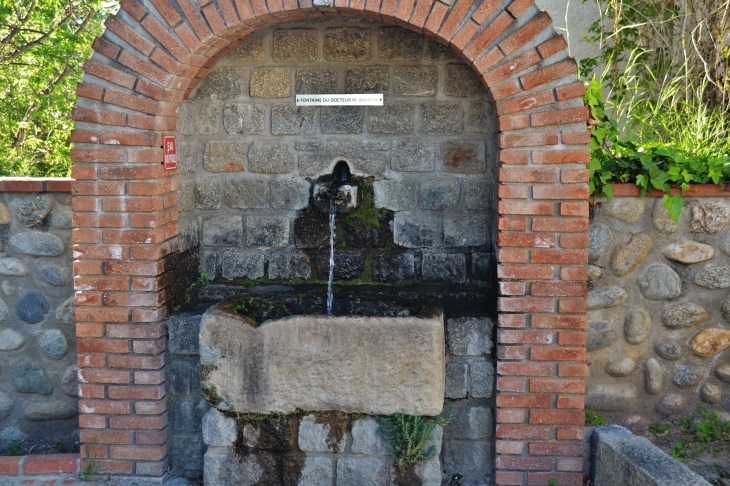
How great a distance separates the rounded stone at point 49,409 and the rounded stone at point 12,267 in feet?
2.49

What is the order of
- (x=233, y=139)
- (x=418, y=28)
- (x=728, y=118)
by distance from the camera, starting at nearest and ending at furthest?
(x=418, y=28), (x=233, y=139), (x=728, y=118)

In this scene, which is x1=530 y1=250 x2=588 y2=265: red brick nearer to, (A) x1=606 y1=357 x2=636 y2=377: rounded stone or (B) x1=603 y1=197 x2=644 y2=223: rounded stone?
(B) x1=603 y1=197 x2=644 y2=223: rounded stone

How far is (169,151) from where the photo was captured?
3.83 meters

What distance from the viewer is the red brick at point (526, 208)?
3.48 metres

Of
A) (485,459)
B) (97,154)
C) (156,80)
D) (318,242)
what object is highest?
(156,80)

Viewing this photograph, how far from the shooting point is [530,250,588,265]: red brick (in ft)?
11.5

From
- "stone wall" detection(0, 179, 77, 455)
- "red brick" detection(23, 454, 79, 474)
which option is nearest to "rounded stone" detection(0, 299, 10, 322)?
"stone wall" detection(0, 179, 77, 455)

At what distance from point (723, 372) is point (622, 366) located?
53 cm

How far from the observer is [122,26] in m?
3.54

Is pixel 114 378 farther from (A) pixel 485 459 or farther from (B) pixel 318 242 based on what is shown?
(A) pixel 485 459

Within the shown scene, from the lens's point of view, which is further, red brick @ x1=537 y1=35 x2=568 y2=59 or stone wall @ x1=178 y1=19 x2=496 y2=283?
stone wall @ x1=178 y1=19 x2=496 y2=283

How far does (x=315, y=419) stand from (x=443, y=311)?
0.83m

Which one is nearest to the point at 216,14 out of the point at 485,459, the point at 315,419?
the point at 315,419

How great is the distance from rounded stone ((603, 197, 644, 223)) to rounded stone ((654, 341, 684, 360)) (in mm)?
685
